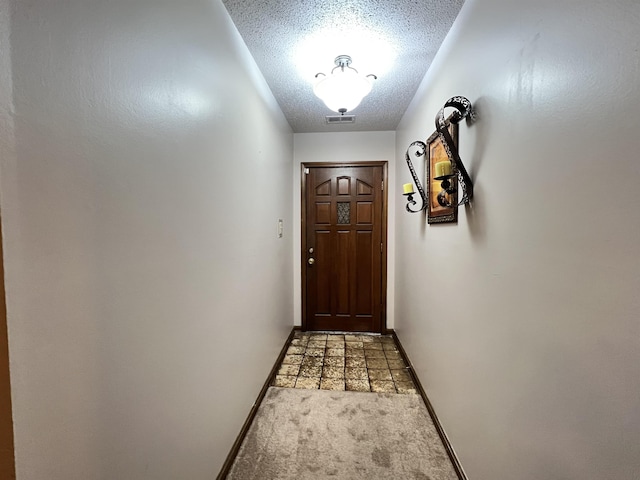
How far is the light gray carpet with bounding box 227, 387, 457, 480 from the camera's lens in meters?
1.49

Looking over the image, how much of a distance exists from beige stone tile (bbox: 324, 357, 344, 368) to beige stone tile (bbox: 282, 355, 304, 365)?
255 millimetres

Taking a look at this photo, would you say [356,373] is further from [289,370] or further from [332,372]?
[289,370]

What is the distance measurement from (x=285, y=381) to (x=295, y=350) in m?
0.62

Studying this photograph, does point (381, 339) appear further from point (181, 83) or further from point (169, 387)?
point (181, 83)

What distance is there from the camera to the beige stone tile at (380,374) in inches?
94.6

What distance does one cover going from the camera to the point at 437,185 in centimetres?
180

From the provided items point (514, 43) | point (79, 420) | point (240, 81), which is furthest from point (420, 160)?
point (79, 420)

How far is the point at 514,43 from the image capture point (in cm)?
99

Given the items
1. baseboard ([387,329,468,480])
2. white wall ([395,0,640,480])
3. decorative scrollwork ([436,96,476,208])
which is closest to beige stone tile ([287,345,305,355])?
baseboard ([387,329,468,480])

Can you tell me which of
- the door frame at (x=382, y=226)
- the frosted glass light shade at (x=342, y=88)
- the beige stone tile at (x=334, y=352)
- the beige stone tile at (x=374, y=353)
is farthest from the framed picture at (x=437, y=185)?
the beige stone tile at (x=334, y=352)

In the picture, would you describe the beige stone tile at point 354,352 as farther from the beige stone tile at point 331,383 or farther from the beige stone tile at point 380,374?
the beige stone tile at point 331,383

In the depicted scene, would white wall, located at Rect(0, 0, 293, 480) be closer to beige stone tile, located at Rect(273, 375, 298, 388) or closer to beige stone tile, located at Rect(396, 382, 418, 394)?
beige stone tile, located at Rect(273, 375, 298, 388)

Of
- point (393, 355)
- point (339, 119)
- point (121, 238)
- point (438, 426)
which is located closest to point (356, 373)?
point (393, 355)

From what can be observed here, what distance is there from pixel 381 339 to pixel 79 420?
9.94 feet
